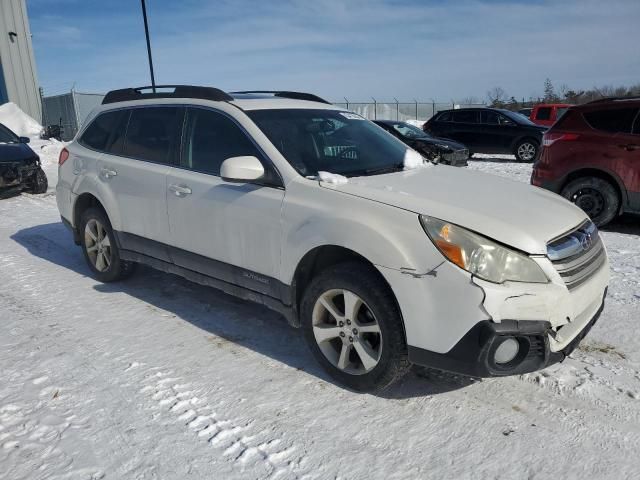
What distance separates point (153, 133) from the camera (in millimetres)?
4223

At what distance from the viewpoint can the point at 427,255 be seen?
99.6 inches

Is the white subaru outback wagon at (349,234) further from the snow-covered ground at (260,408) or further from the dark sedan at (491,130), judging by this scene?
the dark sedan at (491,130)

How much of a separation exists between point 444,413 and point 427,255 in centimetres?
89

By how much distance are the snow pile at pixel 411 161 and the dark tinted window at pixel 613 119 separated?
151 inches

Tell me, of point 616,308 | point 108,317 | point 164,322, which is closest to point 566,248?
point 616,308

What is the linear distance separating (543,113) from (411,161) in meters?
17.7

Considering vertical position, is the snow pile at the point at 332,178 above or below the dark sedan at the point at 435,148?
above

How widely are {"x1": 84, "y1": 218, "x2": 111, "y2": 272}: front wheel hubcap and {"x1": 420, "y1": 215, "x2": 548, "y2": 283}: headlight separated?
3340 millimetres

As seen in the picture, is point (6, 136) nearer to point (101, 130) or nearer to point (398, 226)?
point (101, 130)

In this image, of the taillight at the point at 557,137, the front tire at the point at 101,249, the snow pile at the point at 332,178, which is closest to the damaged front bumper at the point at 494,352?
the snow pile at the point at 332,178

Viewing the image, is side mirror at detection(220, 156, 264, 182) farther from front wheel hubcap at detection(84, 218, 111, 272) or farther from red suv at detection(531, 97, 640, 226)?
red suv at detection(531, 97, 640, 226)

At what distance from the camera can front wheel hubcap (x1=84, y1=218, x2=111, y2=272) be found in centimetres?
475

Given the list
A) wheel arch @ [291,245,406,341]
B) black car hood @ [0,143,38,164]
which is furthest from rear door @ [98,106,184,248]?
black car hood @ [0,143,38,164]

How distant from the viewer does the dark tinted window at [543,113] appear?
19.0 meters
